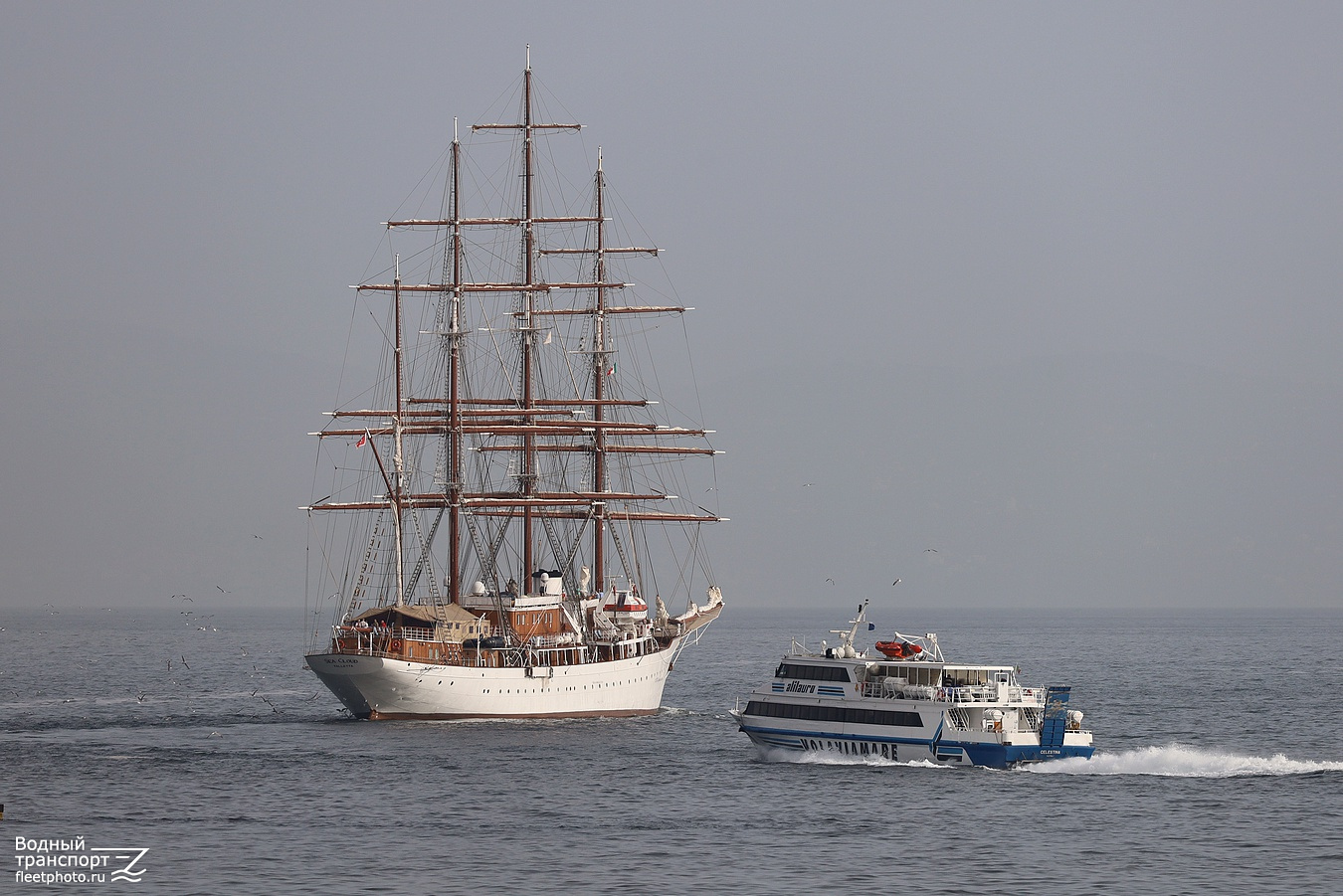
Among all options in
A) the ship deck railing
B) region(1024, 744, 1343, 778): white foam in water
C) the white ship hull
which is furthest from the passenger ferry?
the white ship hull

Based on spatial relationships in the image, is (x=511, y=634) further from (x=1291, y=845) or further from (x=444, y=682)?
(x=1291, y=845)

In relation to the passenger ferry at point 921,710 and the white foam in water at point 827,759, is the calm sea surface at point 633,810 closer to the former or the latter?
the white foam in water at point 827,759

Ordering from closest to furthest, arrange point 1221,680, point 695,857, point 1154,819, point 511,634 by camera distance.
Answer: point 695,857
point 1154,819
point 511,634
point 1221,680

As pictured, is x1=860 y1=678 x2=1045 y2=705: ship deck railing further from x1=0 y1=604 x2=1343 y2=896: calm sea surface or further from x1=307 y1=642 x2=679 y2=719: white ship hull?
x1=307 y1=642 x2=679 y2=719: white ship hull

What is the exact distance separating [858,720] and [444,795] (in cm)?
1911

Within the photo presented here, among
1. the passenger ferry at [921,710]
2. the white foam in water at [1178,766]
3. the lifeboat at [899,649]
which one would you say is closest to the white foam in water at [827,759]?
the passenger ferry at [921,710]

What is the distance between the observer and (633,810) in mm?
65125

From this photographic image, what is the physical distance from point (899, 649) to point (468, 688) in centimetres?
3097

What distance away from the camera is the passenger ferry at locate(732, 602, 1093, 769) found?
72.7 metres

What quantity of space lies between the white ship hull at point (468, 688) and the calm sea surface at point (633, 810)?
1546 mm

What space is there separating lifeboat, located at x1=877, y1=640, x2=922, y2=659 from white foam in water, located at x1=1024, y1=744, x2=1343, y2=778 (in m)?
7.05

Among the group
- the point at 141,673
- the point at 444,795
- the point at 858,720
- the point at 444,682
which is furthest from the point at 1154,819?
the point at 141,673

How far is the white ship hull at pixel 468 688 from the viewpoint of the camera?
94.3m

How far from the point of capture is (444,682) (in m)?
95.4
